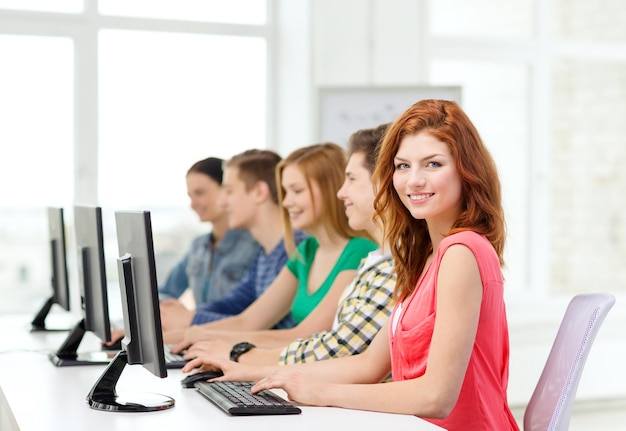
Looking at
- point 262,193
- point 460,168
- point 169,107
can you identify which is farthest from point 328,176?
point 169,107

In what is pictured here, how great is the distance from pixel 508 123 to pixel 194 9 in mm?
1916

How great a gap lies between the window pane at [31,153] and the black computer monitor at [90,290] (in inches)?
85.1

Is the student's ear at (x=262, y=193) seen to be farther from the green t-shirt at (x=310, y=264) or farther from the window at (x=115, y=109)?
the window at (x=115, y=109)

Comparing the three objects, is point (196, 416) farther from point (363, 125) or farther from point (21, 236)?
point (21, 236)

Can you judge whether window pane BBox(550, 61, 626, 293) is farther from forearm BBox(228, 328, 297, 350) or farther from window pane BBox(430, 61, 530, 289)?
forearm BBox(228, 328, 297, 350)

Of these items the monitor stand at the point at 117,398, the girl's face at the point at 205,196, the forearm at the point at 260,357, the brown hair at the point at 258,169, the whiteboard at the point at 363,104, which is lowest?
the forearm at the point at 260,357

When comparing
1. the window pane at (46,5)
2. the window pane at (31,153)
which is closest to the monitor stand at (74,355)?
the window pane at (31,153)

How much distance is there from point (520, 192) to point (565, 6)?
116cm

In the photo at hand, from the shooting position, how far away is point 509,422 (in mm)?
1972

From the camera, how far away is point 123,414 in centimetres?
188

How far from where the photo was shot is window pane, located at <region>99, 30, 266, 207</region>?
16.1ft

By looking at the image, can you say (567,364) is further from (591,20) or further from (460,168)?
(591,20)

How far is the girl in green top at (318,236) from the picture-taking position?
2.77m

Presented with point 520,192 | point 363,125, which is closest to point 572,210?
point 520,192
